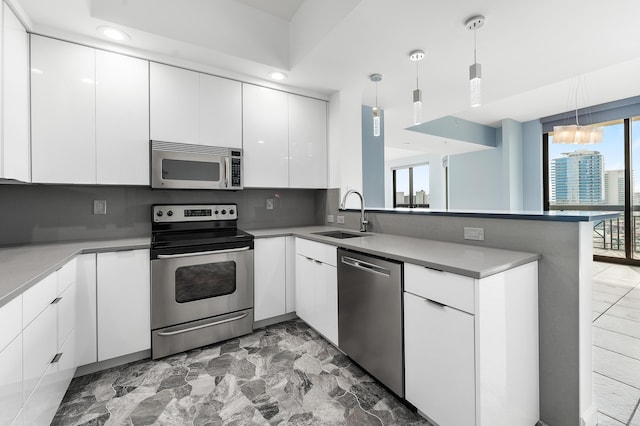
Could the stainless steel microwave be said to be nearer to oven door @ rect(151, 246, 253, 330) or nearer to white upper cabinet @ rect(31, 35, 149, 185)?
white upper cabinet @ rect(31, 35, 149, 185)

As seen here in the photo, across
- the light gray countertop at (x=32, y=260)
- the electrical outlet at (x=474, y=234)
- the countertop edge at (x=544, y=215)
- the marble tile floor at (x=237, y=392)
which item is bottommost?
the marble tile floor at (x=237, y=392)

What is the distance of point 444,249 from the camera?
68.4 inches

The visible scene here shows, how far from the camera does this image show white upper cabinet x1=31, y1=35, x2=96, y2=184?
1.93m

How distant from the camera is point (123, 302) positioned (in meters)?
1.99

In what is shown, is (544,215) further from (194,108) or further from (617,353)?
(194,108)

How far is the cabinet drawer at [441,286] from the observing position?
1.23 metres

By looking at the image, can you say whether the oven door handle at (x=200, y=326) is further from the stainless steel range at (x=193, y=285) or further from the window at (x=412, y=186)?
the window at (x=412, y=186)

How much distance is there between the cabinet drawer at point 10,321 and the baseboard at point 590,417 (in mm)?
2446

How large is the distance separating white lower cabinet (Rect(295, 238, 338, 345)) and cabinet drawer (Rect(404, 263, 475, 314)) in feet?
2.33

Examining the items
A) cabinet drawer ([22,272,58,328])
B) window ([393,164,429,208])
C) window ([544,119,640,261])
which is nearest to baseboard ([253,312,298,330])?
cabinet drawer ([22,272,58,328])

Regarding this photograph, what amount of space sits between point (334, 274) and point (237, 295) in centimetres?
87

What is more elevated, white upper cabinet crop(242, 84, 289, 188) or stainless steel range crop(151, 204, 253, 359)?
white upper cabinet crop(242, 84, 289, 188)

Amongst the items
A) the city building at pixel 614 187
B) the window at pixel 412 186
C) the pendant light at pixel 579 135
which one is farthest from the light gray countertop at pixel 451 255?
the window at pixel 412 186

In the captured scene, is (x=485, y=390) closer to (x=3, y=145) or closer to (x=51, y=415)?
(x=51, y=415)
